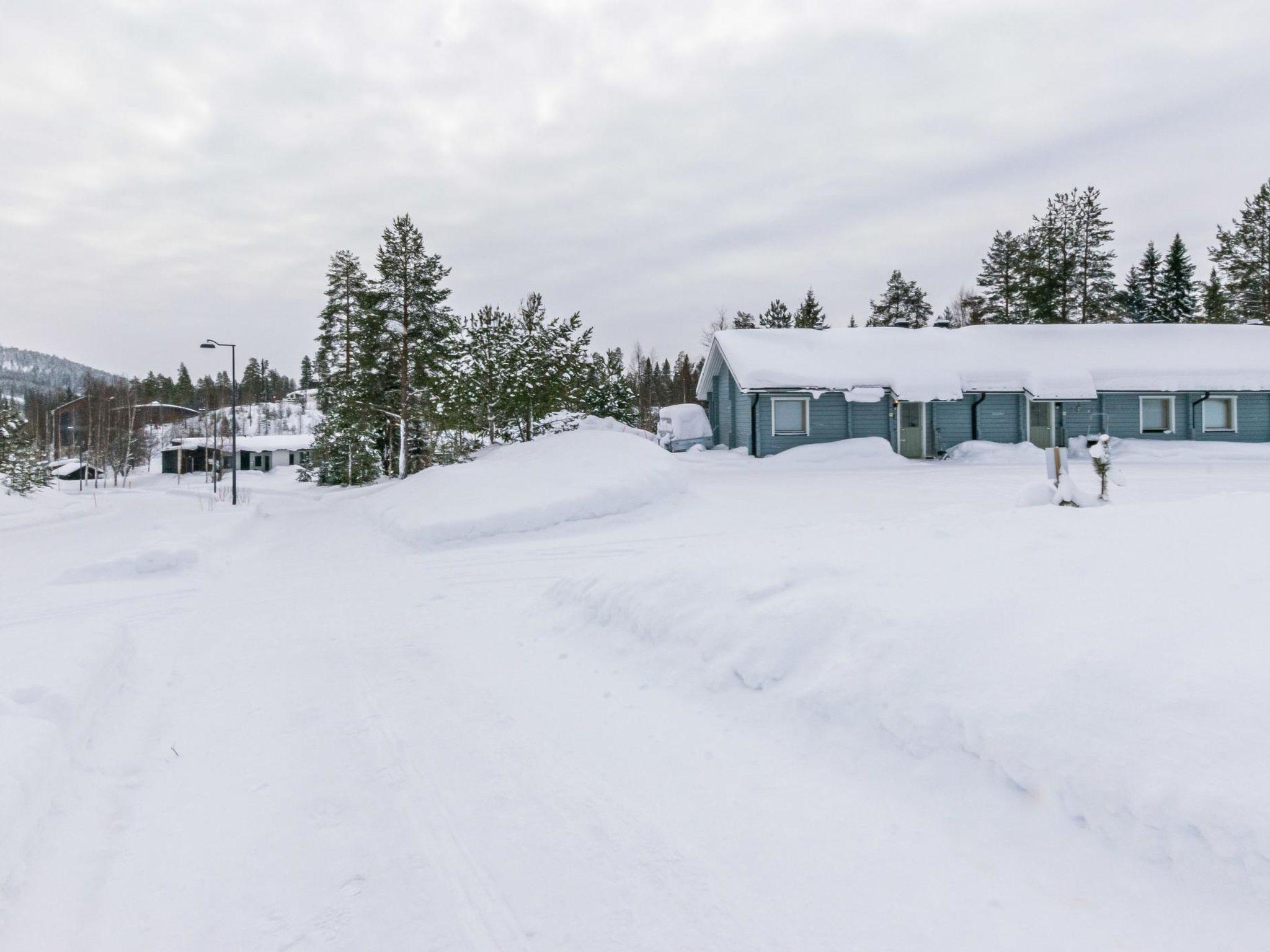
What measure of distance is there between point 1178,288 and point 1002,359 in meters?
31.9

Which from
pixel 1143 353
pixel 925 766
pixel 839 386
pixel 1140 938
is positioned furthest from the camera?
pixel 1143 353

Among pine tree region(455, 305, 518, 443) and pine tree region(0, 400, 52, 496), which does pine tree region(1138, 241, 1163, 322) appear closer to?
pine tree region(455, 305, 518, 443)

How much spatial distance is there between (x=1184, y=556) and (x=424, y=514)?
12.9 metres

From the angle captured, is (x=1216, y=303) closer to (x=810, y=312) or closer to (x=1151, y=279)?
(x=1151, y=279)

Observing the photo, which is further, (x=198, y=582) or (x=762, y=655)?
(x=198, y=582)

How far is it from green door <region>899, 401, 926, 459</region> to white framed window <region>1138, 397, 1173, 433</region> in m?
9.24

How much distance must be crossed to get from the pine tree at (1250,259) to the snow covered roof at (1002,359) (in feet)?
41.1

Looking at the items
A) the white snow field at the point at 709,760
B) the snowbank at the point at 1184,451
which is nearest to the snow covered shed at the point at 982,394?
the snowbank at the point at 1184,451

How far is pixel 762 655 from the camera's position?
15.9 ft

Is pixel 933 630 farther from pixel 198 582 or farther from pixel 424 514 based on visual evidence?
pixel 424 514

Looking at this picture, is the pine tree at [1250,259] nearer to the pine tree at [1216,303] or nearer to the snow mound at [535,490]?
the pine tree at [1216,303]

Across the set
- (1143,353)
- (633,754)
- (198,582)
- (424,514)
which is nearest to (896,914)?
(633,754)

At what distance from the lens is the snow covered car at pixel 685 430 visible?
1334 inches

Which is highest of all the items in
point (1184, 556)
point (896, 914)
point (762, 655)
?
point (1184, 556)
